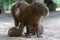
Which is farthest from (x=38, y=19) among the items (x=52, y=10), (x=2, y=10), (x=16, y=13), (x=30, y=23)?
(x=52, y=10)

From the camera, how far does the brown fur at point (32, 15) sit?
12.5 feet

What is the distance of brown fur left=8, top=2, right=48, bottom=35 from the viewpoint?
3.82m

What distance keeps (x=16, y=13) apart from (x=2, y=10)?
5.93 meters

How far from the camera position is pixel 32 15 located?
12.9 feet

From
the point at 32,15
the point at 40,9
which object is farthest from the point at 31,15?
the point at 40,9

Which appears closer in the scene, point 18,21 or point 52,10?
point 18,21

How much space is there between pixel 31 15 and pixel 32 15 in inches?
0.9

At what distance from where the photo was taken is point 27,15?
4.00 meters

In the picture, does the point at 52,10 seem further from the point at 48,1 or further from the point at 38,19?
the point at 38,19

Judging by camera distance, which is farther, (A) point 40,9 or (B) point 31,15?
(B) point 31,15

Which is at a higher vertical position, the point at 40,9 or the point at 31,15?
the point at 40,9

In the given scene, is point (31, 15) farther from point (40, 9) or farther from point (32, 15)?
point (40, 9)

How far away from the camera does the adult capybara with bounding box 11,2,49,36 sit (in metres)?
3.82

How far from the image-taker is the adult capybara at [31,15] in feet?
12.5
